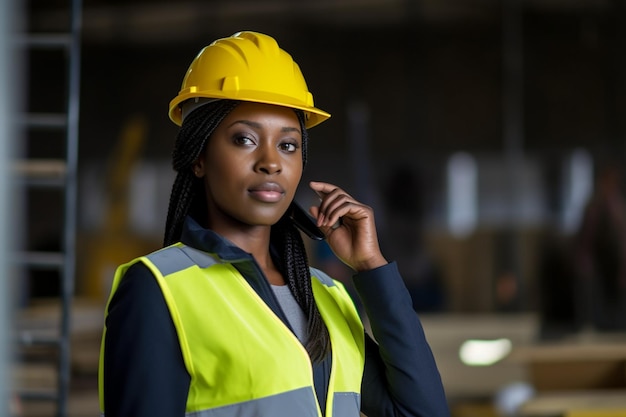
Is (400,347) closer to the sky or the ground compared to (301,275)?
closer to the ground

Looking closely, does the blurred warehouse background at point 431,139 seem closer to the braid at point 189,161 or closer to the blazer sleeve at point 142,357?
the braid at point 189,161

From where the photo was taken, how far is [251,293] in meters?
1.60

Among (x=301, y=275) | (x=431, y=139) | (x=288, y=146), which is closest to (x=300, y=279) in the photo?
(x=301, y=275)

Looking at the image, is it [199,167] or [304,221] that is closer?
[199,167]

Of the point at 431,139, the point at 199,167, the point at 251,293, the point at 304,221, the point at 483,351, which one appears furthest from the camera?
the point at 431,139

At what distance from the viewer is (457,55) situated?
464 inches

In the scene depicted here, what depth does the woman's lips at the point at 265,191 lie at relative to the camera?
1648 millimetres

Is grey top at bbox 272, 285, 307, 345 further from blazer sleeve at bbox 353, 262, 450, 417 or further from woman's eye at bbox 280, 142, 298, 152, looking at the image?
Result: woman's eye at bbox 280, 142, 298, 152

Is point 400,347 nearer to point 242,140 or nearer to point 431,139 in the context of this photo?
point 242,140

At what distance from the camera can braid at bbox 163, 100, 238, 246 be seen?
5.43 ft

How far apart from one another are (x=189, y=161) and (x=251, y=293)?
26 cm

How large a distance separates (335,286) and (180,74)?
10595 mm

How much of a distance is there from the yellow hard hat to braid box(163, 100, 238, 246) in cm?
2

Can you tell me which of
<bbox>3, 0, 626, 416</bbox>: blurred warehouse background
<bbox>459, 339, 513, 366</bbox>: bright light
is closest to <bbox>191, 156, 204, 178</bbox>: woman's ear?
<bbox>459, 339, 513, 366</bbox>: bright light
